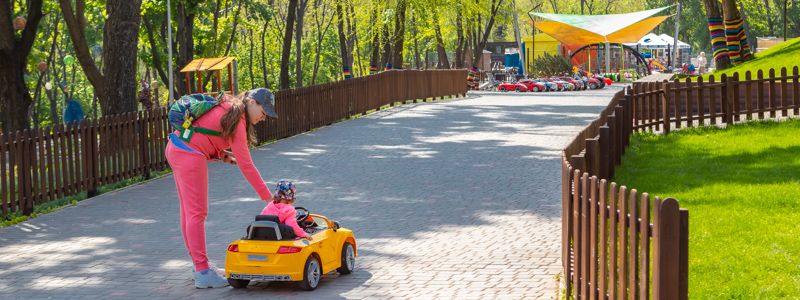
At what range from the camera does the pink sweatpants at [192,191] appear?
935cm

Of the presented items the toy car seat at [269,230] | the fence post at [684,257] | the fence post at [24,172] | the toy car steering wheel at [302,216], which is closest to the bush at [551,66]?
the fence post at [24,172]

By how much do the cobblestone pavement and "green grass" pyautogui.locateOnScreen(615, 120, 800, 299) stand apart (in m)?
1.31

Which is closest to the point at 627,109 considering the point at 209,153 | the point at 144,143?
the point at 144,143

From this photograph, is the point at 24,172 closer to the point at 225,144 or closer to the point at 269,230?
the point at 225,144

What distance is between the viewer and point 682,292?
19.6ft

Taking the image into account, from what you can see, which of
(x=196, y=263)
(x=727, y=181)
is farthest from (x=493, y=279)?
(x=727, y=181)

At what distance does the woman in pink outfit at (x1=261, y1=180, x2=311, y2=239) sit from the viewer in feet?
30.3

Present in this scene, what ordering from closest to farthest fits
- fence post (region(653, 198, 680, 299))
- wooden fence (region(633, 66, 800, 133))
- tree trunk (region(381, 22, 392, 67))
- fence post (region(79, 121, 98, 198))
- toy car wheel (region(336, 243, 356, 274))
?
fence post (region(653, 198, 680, 299)), toy car wheel (region(336, 243, 356, 274)), fence post (region(79, 121, 98, 198)), wooden fence (region(633, 66, 800, 133)), tree trunk (region(381, 22, 392, 67))

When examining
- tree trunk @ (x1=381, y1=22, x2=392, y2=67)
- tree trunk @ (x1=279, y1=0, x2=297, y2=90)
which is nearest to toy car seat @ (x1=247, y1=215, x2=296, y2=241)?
tree trunk @ (x1=279, y1=0, x2=297, y2=90)

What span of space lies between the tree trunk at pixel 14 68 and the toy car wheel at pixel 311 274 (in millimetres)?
15732

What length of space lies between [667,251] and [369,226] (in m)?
7.28

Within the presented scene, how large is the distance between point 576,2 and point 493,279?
365 ft

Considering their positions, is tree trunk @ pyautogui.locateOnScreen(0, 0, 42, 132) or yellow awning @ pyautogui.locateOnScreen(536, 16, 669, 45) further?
yellow awning @ pyautogui.locateOnScreen(536, 16, 669, 45)

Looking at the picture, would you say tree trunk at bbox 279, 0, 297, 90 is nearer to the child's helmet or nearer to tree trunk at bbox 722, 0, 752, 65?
tree trunk at bbox 722, 0, 752, 65
